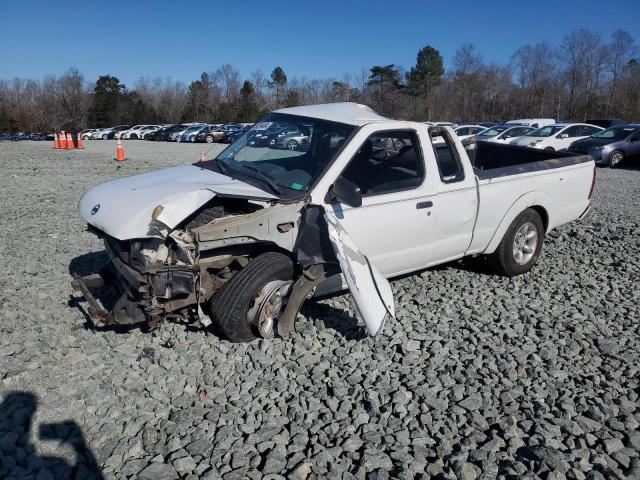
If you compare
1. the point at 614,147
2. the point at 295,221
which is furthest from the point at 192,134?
the point at 295,221

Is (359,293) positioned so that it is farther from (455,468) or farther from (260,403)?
(455,468)

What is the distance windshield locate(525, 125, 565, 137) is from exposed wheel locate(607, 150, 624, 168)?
323 cm

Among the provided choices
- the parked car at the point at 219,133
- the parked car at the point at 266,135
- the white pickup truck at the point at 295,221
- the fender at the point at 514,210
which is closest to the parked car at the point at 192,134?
the parked car at the point at 219,133

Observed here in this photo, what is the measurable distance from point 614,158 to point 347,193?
16.6m

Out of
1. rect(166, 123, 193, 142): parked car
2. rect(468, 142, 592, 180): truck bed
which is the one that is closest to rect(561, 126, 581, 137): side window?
rect(468, 142, 592, 180): truck bed

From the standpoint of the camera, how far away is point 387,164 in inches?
207

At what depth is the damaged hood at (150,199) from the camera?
12.1 feet

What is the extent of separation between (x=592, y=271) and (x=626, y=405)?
301 cm

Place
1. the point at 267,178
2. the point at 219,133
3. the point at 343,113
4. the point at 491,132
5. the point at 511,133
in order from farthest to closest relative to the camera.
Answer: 1. the point at 219,133
2. the point at 491,132
3. the point at 511,133
4. the point at 343,113
5. the point at 267,178

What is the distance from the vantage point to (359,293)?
384cm

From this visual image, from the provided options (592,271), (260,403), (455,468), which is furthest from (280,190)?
(592,271)

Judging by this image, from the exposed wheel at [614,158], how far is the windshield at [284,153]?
51.7 feet

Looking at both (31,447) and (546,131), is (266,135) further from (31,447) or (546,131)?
(546,131)

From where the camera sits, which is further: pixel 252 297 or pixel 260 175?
pixel 260 175
